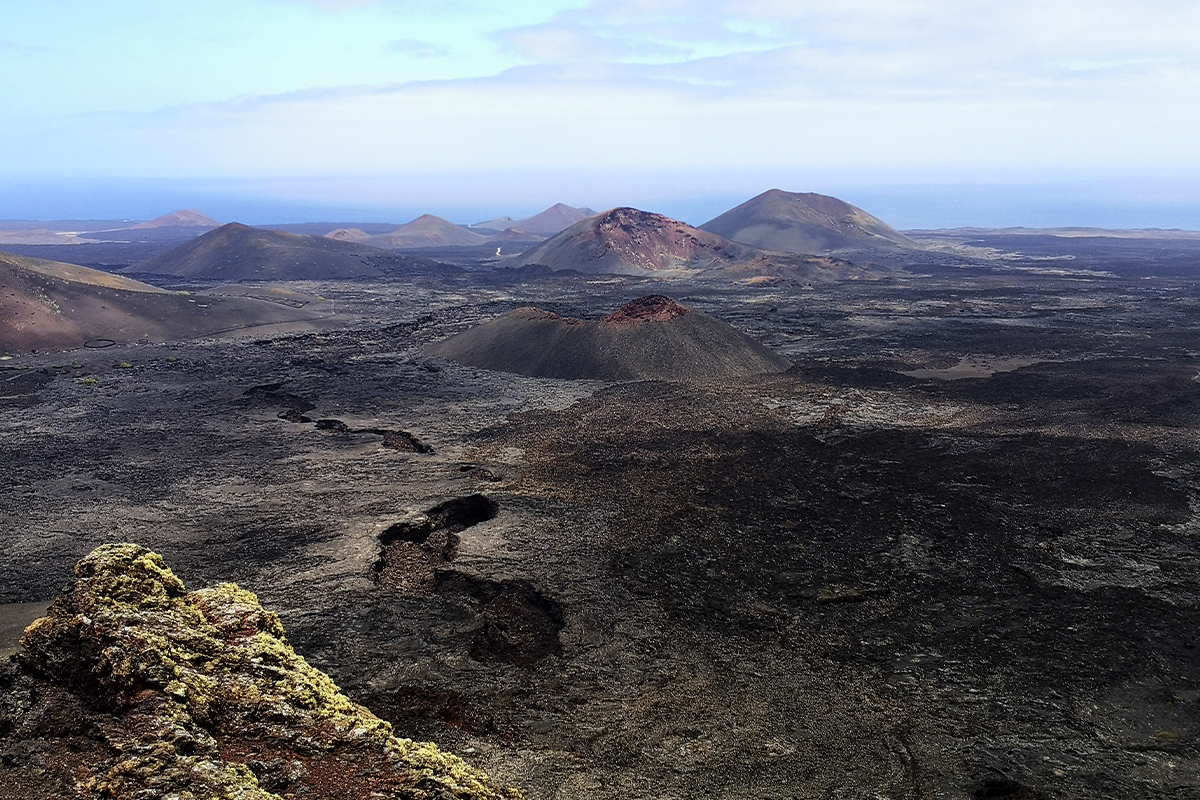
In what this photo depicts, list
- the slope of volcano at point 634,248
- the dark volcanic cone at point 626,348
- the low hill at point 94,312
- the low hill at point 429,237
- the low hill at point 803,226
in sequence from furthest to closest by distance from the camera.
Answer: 1. the low hill at point 429,237
2. the low hill at point 803,226
3. the slope of volcano at point 634,248
4. the low hill at point 94,312
5. the dark volcanic cone at point 626,348

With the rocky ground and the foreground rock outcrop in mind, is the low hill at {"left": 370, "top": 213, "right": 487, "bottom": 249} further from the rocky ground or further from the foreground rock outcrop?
the foreground rock outcrop

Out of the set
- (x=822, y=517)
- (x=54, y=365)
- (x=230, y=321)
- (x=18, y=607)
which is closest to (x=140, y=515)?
(x=18, y=607)

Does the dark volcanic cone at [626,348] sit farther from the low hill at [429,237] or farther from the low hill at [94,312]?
the low hill at [429,237]

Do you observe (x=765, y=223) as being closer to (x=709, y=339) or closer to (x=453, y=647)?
(x=709, y=339)

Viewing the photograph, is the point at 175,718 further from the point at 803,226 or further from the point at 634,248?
the point at 803,226

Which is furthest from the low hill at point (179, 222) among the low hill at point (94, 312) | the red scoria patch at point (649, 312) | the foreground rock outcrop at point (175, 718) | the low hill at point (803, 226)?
the foreground rock outcrop at point (175, 718)

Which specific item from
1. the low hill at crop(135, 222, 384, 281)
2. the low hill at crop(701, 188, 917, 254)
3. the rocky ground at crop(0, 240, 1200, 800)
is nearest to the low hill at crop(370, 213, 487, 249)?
the low hill at crop(135, 222, 384, 281)
